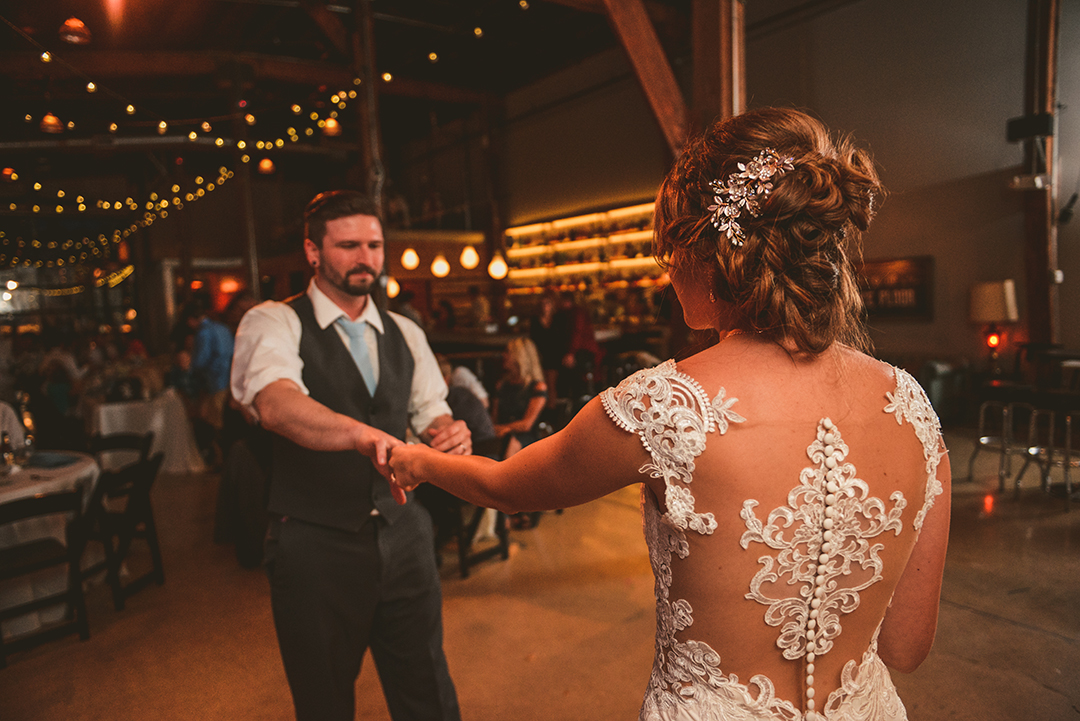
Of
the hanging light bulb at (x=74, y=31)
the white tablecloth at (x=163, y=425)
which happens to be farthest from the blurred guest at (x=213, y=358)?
the hanging light bulb at (x=74, y=31)

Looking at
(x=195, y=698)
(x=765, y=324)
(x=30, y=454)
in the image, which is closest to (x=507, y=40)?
(x=30, y=454)

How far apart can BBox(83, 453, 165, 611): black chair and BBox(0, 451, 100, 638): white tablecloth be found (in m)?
0.14

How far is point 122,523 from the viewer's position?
12.3 ft

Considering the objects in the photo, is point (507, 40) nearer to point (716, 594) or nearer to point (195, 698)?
point (195, 698)

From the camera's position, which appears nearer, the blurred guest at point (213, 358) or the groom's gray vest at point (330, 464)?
the groom's gray vest at point (330, 464)

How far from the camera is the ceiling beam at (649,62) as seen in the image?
3883 mm

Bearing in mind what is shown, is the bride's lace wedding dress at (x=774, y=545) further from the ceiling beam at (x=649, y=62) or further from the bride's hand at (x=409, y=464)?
the ceiling beam at (x=649, y=62)

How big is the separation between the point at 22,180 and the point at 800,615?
9989 mm

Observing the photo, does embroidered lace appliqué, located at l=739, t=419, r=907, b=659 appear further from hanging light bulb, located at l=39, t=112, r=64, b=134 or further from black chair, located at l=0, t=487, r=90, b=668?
hanging light bulb, located at l=39, t=112, r=64, b=134

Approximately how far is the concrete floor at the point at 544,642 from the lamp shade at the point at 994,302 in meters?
2.67

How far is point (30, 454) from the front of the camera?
13.1 ft

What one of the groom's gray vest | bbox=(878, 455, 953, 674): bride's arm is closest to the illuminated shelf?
the groom's gray vest

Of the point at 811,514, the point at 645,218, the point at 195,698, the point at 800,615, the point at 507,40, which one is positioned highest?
the point at 507,40

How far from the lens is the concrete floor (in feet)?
8.66
